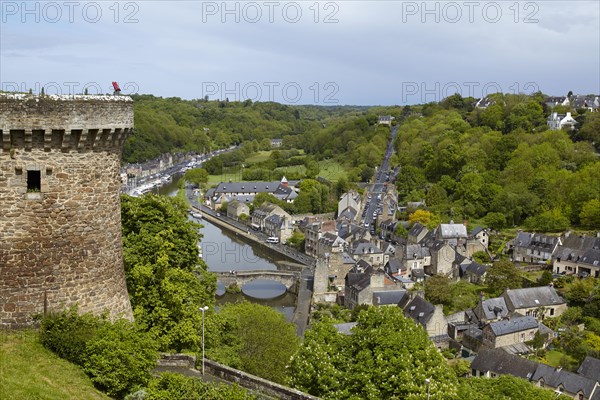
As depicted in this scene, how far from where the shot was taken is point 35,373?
37.9ft

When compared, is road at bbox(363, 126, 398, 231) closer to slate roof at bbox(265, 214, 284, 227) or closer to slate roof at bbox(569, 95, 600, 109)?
slate roof at bbox(265, 214, 284, 227)

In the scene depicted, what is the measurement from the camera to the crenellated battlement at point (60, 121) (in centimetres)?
1135

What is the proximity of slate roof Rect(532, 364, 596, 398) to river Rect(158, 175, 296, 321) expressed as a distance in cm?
1899

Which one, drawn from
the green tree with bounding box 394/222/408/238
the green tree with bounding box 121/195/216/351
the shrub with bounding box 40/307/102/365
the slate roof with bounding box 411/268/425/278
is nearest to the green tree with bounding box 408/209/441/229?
the green tree with bounding box 394/222/408/238

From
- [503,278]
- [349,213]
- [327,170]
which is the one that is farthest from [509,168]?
[327,170]

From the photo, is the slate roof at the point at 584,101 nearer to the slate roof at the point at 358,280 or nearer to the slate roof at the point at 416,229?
the slate roof at the point at 416,229

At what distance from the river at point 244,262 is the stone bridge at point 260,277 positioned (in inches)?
24.0

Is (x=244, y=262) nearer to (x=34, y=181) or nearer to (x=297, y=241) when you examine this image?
(x=297, y=241)

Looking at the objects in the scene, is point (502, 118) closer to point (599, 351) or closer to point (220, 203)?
point (220, 203)

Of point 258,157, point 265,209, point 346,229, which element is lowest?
point 346,229

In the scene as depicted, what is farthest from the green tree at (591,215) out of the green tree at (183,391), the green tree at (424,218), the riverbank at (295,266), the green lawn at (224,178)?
the green tree at (183,391)

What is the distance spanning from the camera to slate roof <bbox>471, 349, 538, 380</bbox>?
3438 cm

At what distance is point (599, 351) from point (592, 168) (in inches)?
1799

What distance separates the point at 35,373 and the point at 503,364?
96.8 feet
